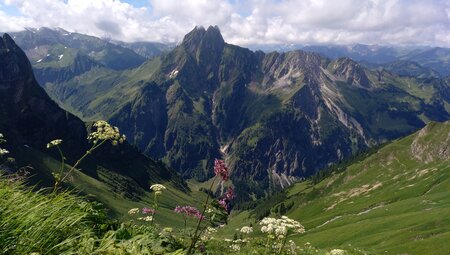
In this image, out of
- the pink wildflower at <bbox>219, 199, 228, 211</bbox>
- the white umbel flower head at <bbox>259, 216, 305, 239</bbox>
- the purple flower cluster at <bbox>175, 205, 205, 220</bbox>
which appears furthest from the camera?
the purple flower cluster at <bbox>175, 205, 205, 220</bbox>

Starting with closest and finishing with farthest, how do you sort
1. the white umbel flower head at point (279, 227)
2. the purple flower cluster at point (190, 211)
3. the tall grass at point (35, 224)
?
1. the tall grass at point (35, 224)
2. the white umbel flower head at point (279, 227)
3. the purple flower cluster at point (190, 211)

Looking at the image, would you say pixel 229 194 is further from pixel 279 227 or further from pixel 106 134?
pixel 106 134

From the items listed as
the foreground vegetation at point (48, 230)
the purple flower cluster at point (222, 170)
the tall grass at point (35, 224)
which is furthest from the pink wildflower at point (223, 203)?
the tall grass at point (35, 224)

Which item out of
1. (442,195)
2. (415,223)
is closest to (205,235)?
(415,223)

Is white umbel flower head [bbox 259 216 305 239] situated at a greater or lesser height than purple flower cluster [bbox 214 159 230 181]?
lesser

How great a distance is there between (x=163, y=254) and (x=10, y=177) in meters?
4.36

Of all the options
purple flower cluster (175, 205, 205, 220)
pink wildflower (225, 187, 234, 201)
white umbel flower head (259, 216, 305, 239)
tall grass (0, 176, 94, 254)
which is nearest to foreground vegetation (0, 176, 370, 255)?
tall grass (0, 176, 94, 254)

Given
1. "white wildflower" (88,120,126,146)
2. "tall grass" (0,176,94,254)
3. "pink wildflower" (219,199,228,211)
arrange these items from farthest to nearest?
"white wildflower" (88,120,126,146) → "pink wildflower" (219,199,228,211) → "tall grass" (0,176,94,254)

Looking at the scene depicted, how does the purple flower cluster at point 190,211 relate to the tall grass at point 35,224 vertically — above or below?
below

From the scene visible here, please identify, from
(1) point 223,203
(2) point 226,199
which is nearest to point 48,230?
(1) point 223,203

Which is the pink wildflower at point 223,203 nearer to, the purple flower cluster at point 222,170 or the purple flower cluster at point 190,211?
the purple flower cluster at point 222,170

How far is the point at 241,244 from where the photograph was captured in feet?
53.7

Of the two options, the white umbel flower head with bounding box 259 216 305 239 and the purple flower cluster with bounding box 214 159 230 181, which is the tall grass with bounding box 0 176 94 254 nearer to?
the purple flower cluster with bounding box 214 159 230 181

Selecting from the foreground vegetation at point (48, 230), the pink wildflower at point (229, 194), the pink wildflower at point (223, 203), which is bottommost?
the pink wildflower at point (223, 203)
